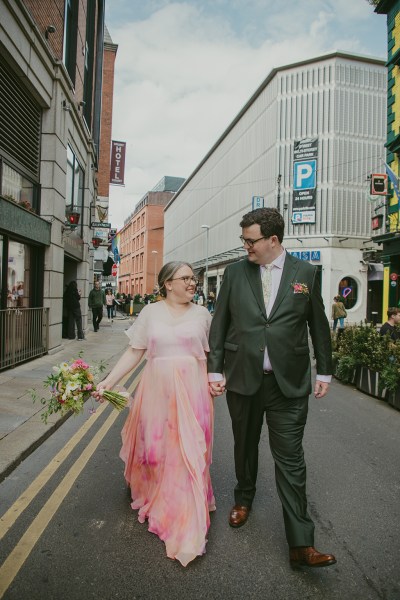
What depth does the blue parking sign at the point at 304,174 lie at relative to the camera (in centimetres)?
3625

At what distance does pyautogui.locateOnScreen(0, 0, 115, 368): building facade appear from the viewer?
962cm

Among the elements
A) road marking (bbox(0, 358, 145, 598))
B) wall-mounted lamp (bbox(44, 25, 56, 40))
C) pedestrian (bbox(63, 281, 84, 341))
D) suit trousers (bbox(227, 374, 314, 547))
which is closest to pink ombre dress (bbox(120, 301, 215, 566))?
suit trousers (bbox(227, 374, 314, 547))

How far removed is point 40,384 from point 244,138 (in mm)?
42719

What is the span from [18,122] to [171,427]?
9.38 meters

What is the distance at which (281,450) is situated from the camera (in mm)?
3078

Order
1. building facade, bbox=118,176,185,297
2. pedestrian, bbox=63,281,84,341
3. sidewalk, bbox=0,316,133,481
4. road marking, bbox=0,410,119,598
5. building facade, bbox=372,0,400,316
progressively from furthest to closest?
building facade, bbox=118,176,185,297 < building facade, bbox=372,0,400,316 < pedestrian, bbox=63,281,84,341 < sidewalk, bbox=0,316,133,481 < road marking, bbox=0,410,119,598

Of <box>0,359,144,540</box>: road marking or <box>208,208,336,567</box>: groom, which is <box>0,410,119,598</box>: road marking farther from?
<box>208,208,336,567</box>: groom

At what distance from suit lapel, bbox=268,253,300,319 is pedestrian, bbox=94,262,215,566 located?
666 mm

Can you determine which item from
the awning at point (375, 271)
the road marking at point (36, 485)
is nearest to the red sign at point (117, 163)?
the awning at point (375, 271)

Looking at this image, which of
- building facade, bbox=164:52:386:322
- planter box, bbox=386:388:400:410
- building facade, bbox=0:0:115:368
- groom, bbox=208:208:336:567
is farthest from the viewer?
building facade, bbox=164:52:386:322

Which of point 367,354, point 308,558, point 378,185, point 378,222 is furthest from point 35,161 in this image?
point 378,222

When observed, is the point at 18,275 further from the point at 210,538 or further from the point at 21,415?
the point at 210,538

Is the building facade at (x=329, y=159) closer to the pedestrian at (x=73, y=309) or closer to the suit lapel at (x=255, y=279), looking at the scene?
the pedestrian at (x=73, y=309)

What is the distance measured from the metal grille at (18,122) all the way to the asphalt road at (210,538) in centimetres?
727
